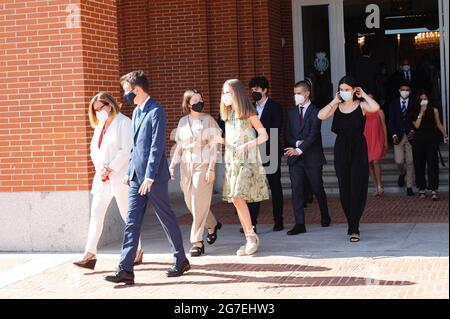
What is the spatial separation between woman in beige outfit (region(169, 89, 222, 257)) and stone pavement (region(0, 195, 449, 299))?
0.53 meters

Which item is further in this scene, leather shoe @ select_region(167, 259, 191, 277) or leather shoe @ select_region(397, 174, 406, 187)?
leather shoe @ select_region(397, 174, 406, 187)

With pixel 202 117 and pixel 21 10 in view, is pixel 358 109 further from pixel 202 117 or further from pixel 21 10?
pixel 21 10

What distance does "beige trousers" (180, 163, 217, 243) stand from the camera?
9180 mm

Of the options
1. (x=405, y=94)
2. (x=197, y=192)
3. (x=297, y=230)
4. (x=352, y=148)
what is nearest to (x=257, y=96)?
(x=352, y=148)

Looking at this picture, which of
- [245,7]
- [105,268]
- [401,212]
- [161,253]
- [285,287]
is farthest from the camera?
[245,7]

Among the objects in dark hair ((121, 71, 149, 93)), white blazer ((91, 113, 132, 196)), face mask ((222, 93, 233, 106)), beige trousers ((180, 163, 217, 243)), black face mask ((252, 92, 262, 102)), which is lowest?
beige trousers ((180, 163, 217, 243))

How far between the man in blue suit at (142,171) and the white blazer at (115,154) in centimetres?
53

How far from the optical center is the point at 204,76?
15.4 meters

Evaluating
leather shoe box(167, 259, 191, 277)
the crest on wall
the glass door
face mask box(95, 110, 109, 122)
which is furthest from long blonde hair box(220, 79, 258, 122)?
the crest on wall

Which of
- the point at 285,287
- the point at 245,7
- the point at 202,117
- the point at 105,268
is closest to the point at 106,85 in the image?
the point at 202,117

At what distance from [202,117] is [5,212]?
315 cm

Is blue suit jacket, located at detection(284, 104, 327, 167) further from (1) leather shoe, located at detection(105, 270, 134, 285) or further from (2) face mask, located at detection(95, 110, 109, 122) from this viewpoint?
(1) leather shoe, located at detection(105, 270, 134, 285)

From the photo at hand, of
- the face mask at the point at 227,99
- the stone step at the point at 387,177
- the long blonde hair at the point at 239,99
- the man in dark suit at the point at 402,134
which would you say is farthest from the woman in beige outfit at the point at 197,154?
the stone step at the point at 387,177

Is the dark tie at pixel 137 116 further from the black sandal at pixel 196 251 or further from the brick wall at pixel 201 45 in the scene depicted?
the brick wall at pixel 201 45
